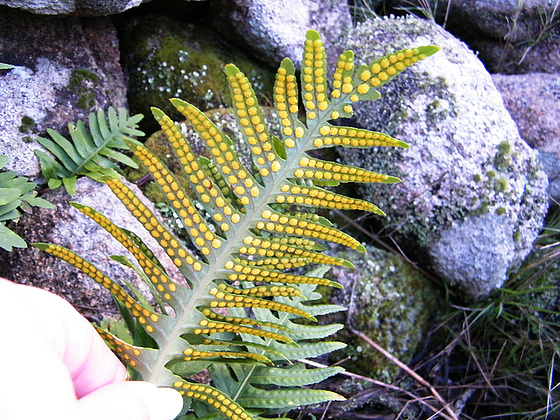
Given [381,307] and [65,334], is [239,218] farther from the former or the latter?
[381,307]

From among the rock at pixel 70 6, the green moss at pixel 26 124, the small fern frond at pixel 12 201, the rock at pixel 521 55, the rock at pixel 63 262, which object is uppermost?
the rock at pixel 70 6

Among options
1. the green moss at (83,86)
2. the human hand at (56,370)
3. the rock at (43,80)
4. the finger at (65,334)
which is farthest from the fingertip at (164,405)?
the green moss at (83,86)

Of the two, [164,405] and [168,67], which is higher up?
[168,67]

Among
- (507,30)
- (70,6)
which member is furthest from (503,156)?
(70,6)

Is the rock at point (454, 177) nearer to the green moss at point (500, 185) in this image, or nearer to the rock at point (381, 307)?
the green moss at point (500, 185)

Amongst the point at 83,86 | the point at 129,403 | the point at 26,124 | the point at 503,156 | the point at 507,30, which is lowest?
the point at 503,156

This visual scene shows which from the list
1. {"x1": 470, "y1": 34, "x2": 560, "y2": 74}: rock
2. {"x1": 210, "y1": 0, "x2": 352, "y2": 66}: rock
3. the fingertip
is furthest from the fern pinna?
{"x1": 470, "y1": 34, "x2": 560, "y2": 74}: rock
